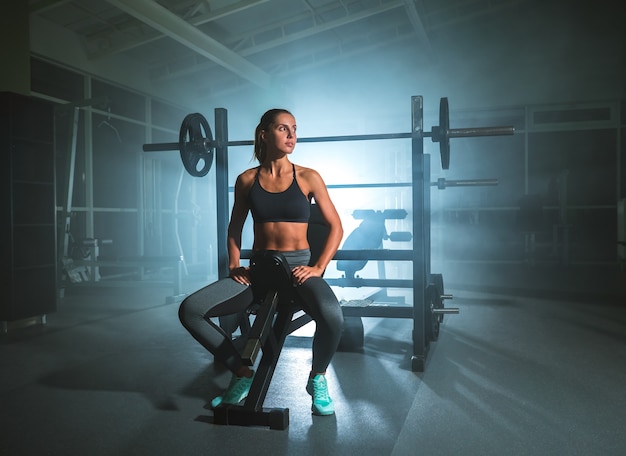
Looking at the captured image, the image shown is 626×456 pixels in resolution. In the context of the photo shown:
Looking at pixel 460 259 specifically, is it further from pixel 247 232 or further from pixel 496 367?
pixel 496 367

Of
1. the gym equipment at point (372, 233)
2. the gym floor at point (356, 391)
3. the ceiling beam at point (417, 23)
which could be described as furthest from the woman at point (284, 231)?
the ceiling beam at point (417, 23)

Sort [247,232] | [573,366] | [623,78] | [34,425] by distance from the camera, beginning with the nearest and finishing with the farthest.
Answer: [34,425] < [573,366] < [247,232] < [623,78]

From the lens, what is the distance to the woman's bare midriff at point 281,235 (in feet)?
5.99

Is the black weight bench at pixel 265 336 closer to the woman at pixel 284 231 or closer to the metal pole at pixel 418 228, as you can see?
the woman at pixel 284 231

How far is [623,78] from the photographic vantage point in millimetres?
7574

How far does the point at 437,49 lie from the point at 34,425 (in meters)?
7.51

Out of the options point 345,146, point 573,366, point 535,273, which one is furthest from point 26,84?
point 535,273

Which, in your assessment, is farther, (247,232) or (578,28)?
(578,28)

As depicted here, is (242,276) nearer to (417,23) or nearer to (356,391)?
(356,391)

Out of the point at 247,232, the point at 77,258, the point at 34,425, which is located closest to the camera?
the point at 34,425

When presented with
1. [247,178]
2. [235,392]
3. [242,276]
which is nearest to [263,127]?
[247,178]

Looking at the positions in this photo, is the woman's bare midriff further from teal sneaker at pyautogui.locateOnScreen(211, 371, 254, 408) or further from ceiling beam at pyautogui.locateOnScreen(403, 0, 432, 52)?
ceiling beam at pyautogui.locateOnScreen(403, 0, 432, 52)

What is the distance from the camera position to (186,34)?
→ 560cm

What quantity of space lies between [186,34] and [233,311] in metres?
4.51
